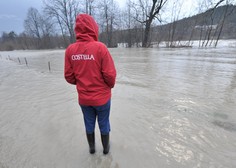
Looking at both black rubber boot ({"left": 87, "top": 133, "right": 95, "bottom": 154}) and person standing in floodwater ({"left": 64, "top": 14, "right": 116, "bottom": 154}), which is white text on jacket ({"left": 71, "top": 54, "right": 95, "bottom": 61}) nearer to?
person standing in floodwater ({"left": 64, "top": 14, "right": 116, "bottom": 154})

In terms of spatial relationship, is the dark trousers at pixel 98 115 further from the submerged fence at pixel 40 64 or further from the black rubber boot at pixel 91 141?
the submerged fence at pixel 40 64

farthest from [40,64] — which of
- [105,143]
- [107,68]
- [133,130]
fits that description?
[107,68]

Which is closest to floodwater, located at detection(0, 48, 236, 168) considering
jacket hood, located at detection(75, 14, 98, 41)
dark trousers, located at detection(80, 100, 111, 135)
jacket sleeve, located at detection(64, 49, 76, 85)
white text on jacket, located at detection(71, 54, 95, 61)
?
dark trousers, located at detection(80, 100, 111, 135)

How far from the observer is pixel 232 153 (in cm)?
219

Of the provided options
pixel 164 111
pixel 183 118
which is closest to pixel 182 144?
pixel 183 118

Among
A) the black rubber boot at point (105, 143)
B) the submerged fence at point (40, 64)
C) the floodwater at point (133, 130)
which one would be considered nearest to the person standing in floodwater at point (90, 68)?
the black rubber boot at point (105, 143)

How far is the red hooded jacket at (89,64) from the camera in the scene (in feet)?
5.39

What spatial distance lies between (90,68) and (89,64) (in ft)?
0.16

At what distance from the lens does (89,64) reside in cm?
167

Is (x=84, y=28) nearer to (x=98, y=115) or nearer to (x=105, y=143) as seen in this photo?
(x=98, y=115)

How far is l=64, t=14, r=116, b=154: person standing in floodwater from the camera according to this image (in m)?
1.65

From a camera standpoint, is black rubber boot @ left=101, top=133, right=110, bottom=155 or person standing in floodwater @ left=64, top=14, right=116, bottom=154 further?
black rubber boot @ left=101, top=133, right=110, bottom=155

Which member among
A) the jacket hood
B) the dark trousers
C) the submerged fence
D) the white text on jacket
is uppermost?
the jacket hood

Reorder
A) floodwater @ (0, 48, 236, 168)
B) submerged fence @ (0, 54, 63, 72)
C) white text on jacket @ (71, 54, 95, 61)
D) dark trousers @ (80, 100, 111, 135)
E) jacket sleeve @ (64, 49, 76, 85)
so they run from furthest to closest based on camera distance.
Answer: submerged fence @ (0, 54, 63, 72) → floodwater @ (0, 48, 236, 168) → dark trousers @ (80, 100, 111, 135) → jacket sleeve @ (64, 49, 76, 85) → white text on jacket @ (71, 54, 95, 61)
